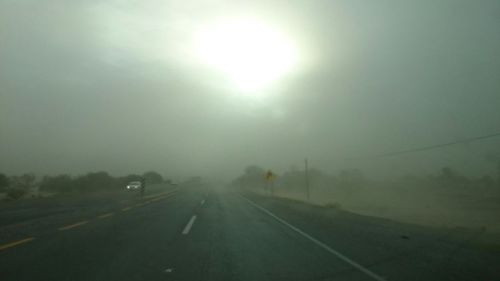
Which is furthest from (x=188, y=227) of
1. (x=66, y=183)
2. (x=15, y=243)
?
(x=66, y=183)

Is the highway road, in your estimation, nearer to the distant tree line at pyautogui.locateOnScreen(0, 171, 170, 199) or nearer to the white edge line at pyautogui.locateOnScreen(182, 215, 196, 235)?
the white edge line at pyautogui.locateOnScreen(182, 215, 196, 235)

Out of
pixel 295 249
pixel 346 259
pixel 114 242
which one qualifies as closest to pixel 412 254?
pixel 346 259

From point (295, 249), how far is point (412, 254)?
112 inches

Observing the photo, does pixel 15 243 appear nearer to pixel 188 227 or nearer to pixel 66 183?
pixel 188 227

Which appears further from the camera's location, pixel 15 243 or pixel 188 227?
pixel 188 227

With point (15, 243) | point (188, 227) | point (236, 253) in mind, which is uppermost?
point (188, 227)

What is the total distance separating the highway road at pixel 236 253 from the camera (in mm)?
8805

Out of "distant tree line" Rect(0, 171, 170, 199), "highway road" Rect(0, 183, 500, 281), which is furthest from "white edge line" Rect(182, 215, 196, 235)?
"distant tree line" Rect(0, 171, 170, 199)

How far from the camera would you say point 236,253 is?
11406 millimetres

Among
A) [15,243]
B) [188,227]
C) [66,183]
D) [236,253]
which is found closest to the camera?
[236,253]

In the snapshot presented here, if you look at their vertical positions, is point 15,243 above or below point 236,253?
above

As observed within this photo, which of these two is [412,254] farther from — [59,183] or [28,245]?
[59,183]

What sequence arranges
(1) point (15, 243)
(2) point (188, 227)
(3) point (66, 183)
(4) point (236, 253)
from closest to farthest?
(4) point (236, 253)
(1) point (15, 243)
(2) point (188, 227)
(3) point (66, 183)

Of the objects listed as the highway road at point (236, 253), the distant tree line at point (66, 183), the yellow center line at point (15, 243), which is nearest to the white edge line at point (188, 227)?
the highway road at point (236, 253)
